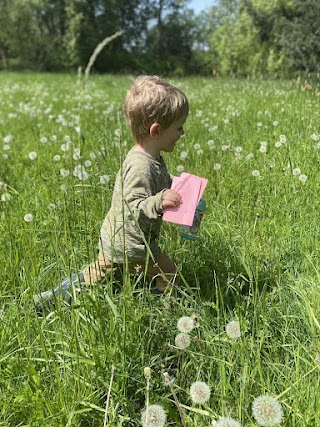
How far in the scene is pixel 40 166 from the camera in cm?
412

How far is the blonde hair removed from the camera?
201 cm

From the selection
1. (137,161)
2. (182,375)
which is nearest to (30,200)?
(137,161)

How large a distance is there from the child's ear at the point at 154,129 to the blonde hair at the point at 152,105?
0.08 ft

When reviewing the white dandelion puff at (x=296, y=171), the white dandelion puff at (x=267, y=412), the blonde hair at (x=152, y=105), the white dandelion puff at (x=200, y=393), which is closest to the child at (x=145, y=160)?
the blonde hair at (x=152, y=105)

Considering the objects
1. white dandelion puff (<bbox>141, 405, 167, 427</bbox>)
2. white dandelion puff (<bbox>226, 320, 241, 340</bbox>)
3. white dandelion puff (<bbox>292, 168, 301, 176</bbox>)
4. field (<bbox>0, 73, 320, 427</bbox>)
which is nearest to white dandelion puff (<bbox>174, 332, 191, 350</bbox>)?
field (<bbox>0, 73, 320, 427</bbox>)

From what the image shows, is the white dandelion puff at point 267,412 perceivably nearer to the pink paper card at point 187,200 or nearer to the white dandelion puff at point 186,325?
the white dandelion puff at point 186,325

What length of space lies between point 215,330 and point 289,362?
1.04 feet

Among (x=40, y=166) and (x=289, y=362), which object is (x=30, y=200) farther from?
(x=289, y=362)

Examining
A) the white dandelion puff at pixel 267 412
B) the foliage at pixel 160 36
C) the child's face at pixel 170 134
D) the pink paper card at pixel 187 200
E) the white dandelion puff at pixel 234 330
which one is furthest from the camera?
the foliage at pixel 160 36

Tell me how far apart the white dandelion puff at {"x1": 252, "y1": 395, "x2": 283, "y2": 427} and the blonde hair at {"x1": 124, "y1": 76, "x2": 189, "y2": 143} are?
126 centimetres

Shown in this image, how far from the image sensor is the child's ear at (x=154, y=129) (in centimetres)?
202

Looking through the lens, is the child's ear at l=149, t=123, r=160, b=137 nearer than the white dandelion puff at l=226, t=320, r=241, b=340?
No

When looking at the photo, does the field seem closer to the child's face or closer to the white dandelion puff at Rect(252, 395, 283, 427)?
the white dandelion puff at Rect(252, 395, 283, 427)

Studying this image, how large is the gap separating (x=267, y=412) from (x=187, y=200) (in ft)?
2.89
